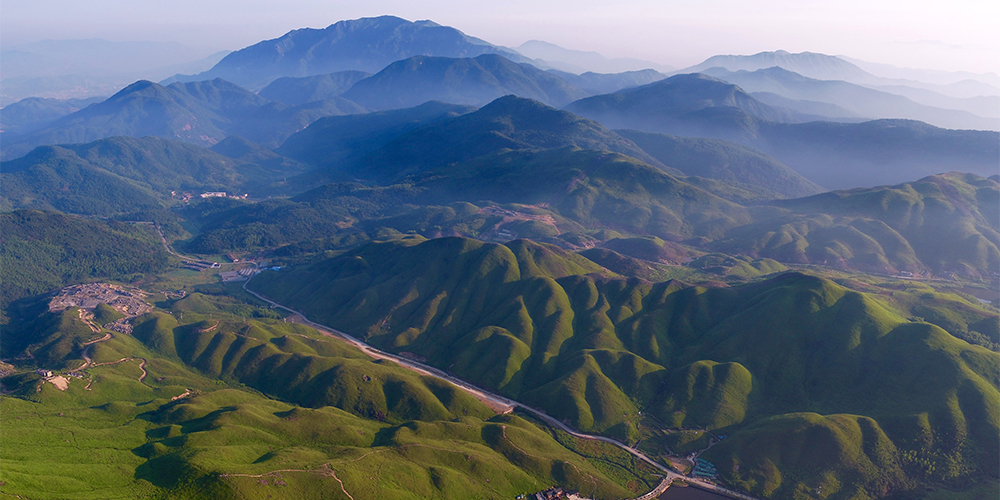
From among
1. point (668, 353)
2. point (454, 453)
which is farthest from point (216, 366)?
point (668, 353)

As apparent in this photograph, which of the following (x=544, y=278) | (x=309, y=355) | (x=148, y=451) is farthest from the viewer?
(x=544, y=278)

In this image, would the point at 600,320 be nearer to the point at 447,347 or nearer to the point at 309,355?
the point at 447,347

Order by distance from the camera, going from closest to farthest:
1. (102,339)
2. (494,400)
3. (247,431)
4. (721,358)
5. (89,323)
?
(247,431) → (494,400) → (721,358) → (102,339) → (89,323)

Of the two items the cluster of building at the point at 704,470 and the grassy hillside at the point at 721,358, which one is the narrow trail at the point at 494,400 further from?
the grassy hillside at the point at 721,358

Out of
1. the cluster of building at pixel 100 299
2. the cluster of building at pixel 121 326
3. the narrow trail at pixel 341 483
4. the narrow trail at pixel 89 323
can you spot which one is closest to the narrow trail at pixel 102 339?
the narrow trail at pixel 89 323

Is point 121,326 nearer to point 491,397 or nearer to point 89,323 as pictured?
point 89,323

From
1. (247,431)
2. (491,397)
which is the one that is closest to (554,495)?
(491,397)

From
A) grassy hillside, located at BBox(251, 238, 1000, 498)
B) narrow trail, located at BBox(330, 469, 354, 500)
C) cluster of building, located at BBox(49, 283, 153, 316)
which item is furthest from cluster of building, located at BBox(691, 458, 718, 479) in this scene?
cluster of building, located at BBox(49, 283, 153, 316)
